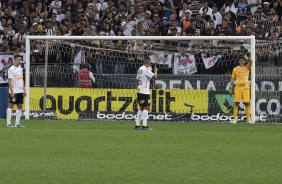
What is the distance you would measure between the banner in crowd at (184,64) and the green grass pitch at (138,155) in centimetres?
502

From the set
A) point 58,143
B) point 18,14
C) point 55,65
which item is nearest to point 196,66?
point 55,65

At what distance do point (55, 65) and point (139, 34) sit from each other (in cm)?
361

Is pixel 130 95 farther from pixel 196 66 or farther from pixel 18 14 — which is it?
→ pixel 18 14

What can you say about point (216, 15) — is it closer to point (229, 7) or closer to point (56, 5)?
point (229, 7)

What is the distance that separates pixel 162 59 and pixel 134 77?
3.97 feet

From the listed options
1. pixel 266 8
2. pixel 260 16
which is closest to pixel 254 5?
pixel 266 8

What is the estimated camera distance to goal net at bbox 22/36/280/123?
2886cm

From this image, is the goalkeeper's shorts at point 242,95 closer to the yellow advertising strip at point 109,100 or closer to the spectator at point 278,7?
the yellow advertising strip at point 109,100

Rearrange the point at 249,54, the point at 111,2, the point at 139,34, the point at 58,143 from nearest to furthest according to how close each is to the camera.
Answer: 1. the point at 58,143
2. the point at 249,54
3. the point at 139,34
4. the point at 111,2

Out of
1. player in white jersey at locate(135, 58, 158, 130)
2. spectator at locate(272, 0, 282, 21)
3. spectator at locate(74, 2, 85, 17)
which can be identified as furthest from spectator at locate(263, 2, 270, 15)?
player in white jersey at locate(135, 58, 158, 130)

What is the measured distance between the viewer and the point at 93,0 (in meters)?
34.4

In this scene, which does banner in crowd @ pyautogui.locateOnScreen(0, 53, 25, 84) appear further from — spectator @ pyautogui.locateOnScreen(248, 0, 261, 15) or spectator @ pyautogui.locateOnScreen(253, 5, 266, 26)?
spectator @ pyautogui.locateOnScreen(248, 0, 261, 15)

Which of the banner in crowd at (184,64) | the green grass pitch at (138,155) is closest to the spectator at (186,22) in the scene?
the banner in crowd at (184,64)

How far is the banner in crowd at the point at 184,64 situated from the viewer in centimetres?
2925
